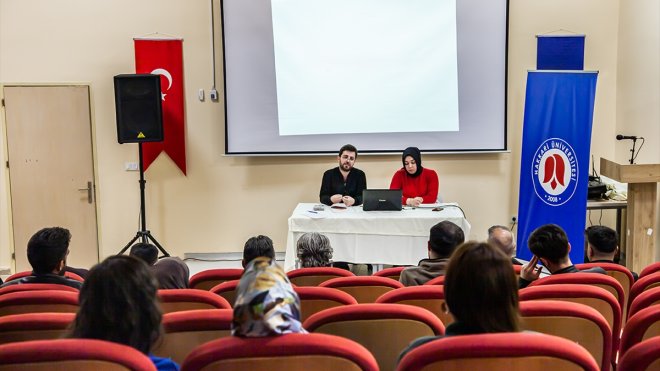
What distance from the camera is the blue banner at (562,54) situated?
6.94 m

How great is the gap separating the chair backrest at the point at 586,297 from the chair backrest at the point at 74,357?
57.6 inches

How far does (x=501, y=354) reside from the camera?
5.28 feet

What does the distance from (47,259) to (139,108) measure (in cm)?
349

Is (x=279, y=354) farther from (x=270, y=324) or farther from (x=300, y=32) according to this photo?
(x=300, y=32)

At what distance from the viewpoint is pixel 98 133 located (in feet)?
23.7

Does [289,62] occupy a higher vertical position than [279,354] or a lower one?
higher

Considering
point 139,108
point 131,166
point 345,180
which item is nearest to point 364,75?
point 345,180

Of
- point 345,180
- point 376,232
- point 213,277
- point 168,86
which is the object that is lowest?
point 376,232

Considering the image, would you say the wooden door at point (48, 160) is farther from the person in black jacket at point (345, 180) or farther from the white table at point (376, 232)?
the white table at point (376, 232)

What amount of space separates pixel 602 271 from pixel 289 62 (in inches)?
175

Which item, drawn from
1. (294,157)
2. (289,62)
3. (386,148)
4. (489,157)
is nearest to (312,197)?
(294,157)

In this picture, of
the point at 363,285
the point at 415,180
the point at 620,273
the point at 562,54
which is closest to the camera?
the point at 363,285

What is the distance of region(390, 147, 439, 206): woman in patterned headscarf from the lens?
6.35 metres

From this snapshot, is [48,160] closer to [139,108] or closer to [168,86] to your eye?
[139,108]
